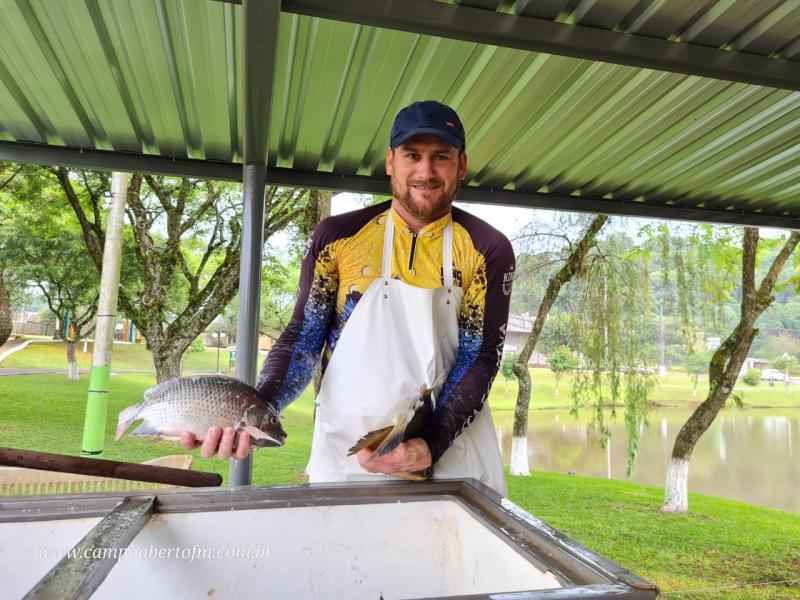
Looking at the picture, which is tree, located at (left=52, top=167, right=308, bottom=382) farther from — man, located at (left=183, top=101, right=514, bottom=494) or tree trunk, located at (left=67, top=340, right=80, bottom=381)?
man, located at (left=183, top=101, right=514, bottom=494)

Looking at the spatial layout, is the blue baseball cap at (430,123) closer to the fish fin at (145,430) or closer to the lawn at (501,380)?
the fish fin at (145,430)

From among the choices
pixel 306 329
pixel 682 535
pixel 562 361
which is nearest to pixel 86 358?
pixel 562 361

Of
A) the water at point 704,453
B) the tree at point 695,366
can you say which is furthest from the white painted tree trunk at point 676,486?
the water at point 704,453

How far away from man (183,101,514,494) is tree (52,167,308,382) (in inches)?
313

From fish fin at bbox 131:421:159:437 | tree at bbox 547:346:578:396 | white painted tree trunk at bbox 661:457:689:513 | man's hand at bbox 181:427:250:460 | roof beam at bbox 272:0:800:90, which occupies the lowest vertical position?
white painted tree trunk at bbox 661:457:689:513

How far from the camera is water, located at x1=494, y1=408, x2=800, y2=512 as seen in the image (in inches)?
513

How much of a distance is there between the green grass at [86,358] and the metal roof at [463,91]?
11881 mm

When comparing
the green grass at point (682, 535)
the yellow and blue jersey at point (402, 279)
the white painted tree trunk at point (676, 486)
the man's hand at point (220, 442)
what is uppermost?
the yellow and blue jersey at point (402, 279)

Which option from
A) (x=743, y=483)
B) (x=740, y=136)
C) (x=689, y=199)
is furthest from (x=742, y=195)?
(x=743, y=483)

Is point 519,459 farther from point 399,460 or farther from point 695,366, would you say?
point 399,460

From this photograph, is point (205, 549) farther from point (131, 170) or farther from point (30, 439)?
point (30, 439)

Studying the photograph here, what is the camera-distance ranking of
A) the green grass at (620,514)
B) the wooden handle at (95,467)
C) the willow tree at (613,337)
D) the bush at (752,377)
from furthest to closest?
the bush at (752,377), the willow tree at (613,337), the green grass at (620,514), the wooden handle at (95,467)

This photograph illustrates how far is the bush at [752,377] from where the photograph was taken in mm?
15541

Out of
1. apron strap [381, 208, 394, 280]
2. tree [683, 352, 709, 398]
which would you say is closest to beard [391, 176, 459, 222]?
apron strap [381, 208, 394, 280]
